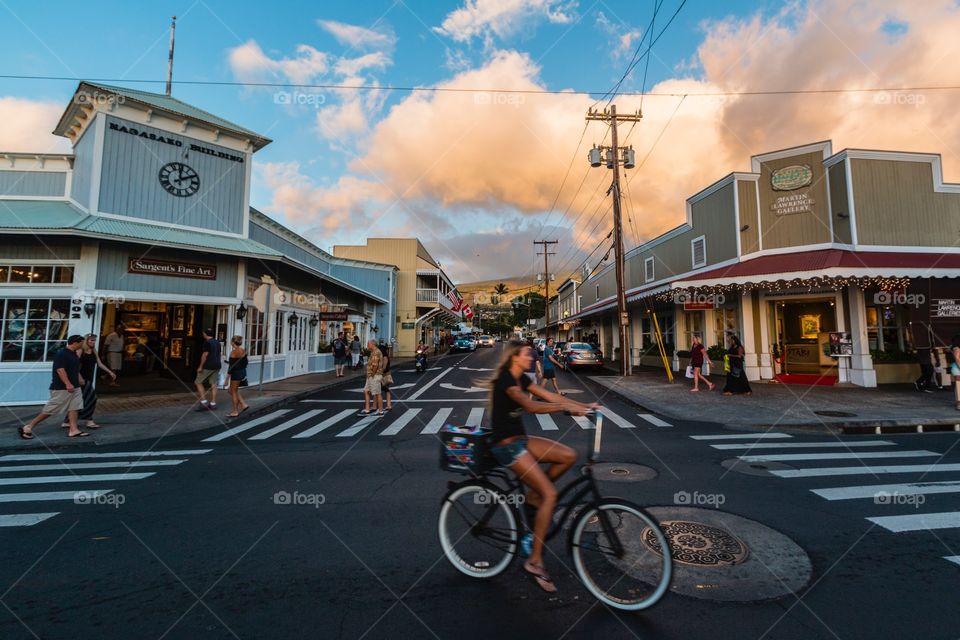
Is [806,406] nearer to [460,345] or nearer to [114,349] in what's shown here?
[114,349]

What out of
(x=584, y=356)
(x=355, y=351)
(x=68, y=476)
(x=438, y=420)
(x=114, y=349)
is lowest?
(x=68, y=476)

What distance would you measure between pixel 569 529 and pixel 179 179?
54.8ft

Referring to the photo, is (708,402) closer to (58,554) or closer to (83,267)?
(58,554)

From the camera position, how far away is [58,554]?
3.87 meters

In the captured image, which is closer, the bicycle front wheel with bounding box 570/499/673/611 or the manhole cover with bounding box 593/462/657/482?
the bicycle front wheel with bounding box 570/499/673/611

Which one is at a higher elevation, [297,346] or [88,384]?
[297,346]

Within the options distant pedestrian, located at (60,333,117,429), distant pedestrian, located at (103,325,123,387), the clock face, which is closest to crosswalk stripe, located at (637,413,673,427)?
distant pedestrian, located at (60,333,117,429)

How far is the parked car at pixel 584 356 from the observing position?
22.3 meters

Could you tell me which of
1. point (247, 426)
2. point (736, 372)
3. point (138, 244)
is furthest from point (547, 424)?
point (138, 244)

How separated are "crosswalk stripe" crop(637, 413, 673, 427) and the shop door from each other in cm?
1461

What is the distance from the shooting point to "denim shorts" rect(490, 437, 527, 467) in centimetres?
345

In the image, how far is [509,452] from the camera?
3.46 metres

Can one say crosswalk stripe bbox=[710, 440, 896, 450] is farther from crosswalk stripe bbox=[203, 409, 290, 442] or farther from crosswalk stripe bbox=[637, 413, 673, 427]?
crosswalk stripe bbox=[203, 409, 290, 442]

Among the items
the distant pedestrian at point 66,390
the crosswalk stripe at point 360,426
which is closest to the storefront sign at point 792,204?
the crosswalk stripe at point 360,426
